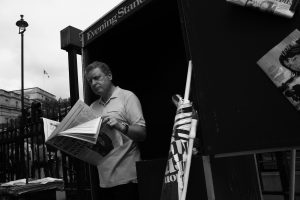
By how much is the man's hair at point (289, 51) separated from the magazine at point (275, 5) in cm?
12

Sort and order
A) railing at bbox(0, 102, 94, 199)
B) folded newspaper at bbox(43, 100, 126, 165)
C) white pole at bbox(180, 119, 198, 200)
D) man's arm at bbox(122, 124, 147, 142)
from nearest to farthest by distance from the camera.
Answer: white pole at bbox(180, 119, 198, 200) < folded newspaper at bbox(43, 100, 126, 165) < man's arm at bbox(122, 124, 147, 142) < railing at bbox(0, 102, 94, 199)

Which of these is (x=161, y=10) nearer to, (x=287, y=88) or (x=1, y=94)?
(x=287, y=88)

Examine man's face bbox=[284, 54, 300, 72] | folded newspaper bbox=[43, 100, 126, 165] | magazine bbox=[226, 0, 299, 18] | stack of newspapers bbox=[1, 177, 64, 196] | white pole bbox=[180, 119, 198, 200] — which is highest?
magazine bbox=[226, 0, 299, 18]

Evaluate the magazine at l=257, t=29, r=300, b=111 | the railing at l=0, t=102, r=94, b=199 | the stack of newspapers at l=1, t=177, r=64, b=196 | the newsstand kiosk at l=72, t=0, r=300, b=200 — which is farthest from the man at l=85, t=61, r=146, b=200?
the railing at l=0, t=102, r=94, b=199

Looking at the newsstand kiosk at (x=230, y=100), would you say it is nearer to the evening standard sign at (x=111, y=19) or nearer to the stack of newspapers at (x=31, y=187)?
the evening standard sign at (x=111, y=19)

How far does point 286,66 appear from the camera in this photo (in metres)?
1.27

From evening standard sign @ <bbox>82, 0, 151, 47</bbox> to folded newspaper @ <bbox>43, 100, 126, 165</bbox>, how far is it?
0.86 meters

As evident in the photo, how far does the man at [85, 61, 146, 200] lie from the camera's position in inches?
79.0

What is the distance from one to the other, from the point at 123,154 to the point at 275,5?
1.39 m

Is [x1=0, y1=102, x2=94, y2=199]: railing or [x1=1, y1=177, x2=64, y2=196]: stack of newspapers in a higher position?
[x1=0, y1=102, x2=94, y2=199]: railing

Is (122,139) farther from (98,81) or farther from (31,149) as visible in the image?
(31,149)

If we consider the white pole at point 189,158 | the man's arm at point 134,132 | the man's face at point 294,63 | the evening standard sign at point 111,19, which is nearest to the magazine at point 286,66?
the man's face at point 294,63

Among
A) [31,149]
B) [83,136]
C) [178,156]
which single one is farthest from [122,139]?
[31,149]

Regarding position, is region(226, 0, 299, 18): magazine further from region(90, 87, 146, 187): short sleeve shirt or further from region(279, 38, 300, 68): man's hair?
region(90, 87, 146, 187): short sleeve shirt
